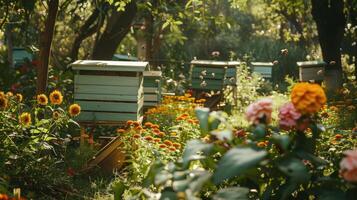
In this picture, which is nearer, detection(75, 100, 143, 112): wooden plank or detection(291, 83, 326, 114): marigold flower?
detection(291, 83, 326, 114): marigold flower

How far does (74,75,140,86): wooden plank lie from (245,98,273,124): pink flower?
146 inches

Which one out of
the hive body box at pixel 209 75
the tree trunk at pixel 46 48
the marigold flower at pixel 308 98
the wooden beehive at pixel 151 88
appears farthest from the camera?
the hive body box at pixel 209 75

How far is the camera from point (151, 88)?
7941 mm

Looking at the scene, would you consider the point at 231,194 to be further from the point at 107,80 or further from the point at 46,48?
the point at 107,80

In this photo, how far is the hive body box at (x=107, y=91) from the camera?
6.33 meters

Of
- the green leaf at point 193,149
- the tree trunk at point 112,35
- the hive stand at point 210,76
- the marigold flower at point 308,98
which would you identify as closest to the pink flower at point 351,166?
the marigold flower at point 308,98

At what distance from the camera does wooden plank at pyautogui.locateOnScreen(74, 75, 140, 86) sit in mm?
6367

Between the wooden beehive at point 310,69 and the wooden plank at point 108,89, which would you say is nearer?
the wooden plank at point 108,89

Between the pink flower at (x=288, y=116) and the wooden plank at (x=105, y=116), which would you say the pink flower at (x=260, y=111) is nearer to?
the pink flower at (x=288, y=116)

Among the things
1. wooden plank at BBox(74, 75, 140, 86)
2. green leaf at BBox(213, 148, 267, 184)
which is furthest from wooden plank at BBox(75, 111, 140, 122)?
green leaf at BBox(213, 148, 267, 184)

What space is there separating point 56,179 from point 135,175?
2.55 feet

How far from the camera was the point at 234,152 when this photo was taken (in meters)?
2.51

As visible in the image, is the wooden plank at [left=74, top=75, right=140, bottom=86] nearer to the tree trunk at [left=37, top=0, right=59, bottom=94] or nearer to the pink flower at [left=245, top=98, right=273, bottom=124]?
the tree trunk at [left=37, top=0, right=59, bottom=94]

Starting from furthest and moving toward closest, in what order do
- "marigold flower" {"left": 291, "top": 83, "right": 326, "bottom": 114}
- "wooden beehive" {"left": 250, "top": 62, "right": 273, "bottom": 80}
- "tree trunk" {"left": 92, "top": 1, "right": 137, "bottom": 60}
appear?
"wooden beehive" {"left": 250, "top": 62, "right": 273, "bottom": 80} → "tree trunk" {"left": 92, "top": 1, "right": 137, "bottom": 60} → "marigold flower" {"left": 291, "top": 83, "right": 326, "bottom": 114}
